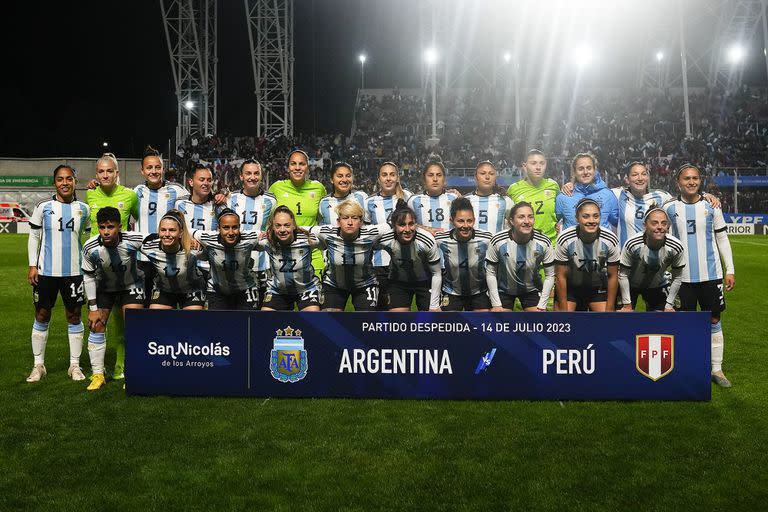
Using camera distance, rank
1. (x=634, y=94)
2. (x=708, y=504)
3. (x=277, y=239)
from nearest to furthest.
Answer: (x=708, y=504) → (x=277, y=239) → (x=634, y=94)

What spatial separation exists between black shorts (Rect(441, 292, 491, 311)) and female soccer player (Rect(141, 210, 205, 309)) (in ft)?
7.48

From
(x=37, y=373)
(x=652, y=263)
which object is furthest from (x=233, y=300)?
(x=652, y=263)

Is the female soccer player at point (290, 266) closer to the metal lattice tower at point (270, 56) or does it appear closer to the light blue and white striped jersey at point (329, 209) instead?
the light blue and white striped jersey at point (329, 209)

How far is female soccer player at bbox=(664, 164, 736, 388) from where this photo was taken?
609 cm

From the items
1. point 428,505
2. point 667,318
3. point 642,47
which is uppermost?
point 642,47

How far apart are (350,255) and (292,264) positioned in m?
0.51

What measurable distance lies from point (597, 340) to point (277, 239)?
8.95ft

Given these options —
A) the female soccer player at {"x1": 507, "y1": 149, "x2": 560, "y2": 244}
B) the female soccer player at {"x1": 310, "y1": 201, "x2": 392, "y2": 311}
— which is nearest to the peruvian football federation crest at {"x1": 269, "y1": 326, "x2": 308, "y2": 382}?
the female soccer player at {"x1": 310, "y1": 201, "x2": 392, "y2": 311}

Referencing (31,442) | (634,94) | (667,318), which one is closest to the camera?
(31,442)

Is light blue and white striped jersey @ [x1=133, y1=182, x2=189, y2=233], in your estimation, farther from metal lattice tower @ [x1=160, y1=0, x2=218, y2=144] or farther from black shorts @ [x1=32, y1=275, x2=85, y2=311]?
metal lattice tower @ [x1=160, y1=0, x2=218, y2=144]

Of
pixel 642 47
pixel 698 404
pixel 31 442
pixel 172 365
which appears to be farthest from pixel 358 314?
pixel 642 47

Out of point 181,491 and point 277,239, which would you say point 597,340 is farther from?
point 181,491

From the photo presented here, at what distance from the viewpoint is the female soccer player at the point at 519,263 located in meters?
5.85

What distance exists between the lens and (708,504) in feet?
11.6
